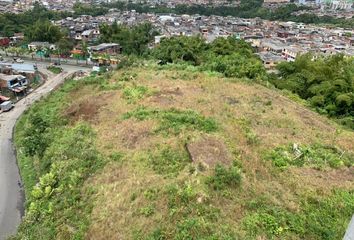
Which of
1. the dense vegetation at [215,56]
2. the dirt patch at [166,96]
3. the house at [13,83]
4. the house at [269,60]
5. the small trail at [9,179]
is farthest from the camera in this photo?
A: the house at [269,60]

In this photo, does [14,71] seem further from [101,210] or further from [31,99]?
[101,210]

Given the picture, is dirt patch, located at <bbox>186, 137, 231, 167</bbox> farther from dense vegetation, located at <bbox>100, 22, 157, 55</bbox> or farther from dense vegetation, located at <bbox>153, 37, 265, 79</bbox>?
dense vegetation, located at <bbox>100, 22, 157, 55</bbox>

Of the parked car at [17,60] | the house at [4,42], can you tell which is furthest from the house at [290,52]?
the house at [4,42]

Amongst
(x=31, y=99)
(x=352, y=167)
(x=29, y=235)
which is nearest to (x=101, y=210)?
(x=29, y=235)

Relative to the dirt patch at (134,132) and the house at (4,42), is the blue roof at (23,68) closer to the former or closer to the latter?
the house at (4,42)

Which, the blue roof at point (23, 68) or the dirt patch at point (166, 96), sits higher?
the dirt patch at point (166, 96)

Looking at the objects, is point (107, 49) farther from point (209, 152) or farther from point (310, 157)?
point (310, 157)

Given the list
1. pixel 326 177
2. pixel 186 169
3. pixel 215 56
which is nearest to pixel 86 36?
pixel 215 56
